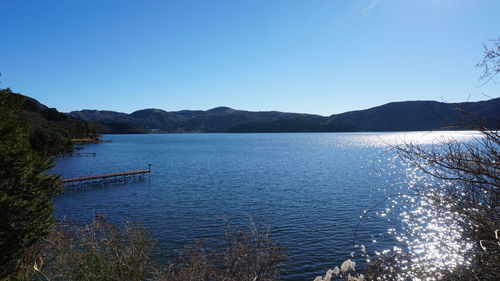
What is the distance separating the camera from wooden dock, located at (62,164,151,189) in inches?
1866

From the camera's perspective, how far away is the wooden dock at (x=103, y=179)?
47.4m

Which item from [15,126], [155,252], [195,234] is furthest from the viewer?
[195,234]

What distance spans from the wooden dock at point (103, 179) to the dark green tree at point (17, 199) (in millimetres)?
32344

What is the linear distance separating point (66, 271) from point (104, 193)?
32.8 metres

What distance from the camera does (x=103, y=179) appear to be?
53.2m

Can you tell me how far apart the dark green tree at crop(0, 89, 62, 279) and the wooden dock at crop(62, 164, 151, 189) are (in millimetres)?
32344

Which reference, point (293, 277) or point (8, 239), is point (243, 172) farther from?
point (8, 239)

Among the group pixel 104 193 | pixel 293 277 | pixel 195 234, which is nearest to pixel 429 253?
pixel 293 277

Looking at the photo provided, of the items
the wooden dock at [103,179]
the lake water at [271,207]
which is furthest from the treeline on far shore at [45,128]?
the lake water at [271,207]

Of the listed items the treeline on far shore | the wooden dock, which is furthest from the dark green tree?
the wooden dock

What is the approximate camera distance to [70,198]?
3916cm

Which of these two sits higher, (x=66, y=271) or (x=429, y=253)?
(x=66, y=271)

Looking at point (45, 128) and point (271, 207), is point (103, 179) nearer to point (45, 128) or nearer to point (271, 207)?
point (271, 207)

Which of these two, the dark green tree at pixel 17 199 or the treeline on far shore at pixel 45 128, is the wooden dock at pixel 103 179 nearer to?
the treeline on far shore at pixel 45 128
